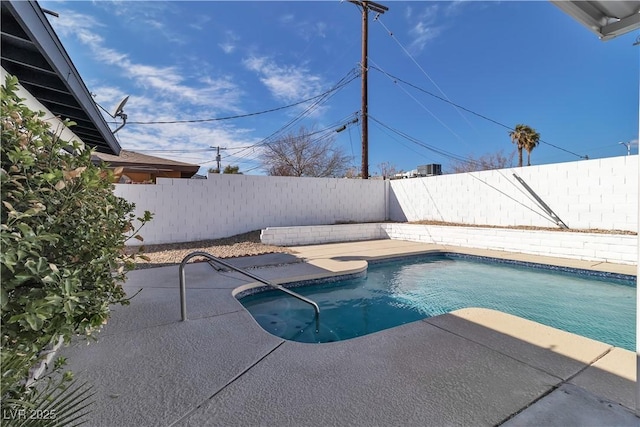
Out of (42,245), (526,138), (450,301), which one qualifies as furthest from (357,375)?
(526,138)

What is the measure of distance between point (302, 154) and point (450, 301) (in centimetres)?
1617

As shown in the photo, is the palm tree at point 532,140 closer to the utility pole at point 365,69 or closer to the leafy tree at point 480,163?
the leafy tree at point 480,163

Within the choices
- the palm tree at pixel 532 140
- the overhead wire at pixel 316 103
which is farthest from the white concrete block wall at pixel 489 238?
the palm tree at pixel 532 140

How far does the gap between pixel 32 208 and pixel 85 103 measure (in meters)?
4.18

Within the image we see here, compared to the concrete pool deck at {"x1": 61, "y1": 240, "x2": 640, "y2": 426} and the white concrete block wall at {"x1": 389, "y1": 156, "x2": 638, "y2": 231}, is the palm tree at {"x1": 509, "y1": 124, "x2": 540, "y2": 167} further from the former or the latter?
the concrete pool deck at {"x1": 61, "y1": 240, "x2": 640, "y2": 426}

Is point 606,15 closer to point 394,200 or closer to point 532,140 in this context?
point 394,200

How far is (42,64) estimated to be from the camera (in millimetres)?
3111

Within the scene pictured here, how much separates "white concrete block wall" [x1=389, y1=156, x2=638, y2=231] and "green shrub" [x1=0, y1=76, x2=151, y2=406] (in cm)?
968

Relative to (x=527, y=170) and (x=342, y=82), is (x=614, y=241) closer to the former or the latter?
(x=527, y=170)

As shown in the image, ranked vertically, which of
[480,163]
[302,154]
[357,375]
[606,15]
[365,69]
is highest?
[365,69]

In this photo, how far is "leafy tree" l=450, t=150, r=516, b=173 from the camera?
23.4m

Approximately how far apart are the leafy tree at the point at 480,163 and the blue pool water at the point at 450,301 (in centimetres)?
1896

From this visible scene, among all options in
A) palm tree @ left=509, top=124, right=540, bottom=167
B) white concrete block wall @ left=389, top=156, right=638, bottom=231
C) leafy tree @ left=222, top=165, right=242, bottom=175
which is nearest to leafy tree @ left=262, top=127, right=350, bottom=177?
leafy tree @ left=222, top=165, right=242, bottom=175

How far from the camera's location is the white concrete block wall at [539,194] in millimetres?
6781
